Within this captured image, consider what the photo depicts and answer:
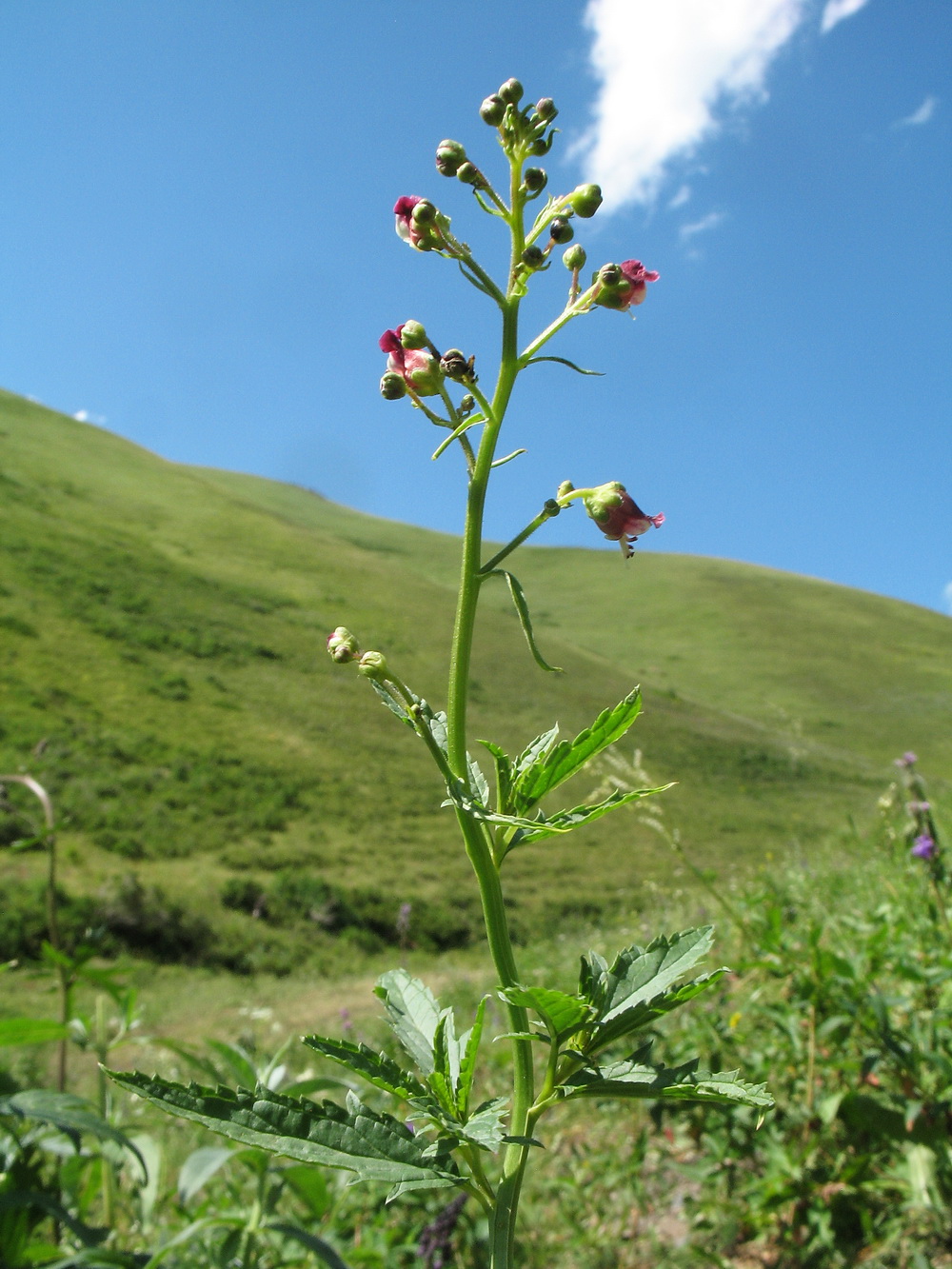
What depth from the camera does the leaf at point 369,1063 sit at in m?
0.84

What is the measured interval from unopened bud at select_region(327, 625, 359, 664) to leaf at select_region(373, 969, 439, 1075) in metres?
0.42

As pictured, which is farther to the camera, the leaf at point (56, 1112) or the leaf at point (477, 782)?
the leaf at point (56, 1112)

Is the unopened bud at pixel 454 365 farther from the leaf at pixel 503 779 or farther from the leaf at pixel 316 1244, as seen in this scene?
Answer: the leaf at pixel 316 1244

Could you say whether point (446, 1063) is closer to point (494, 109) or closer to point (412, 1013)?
point (412, 1013)

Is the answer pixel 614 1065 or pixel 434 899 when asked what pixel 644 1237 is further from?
pixel 434 899

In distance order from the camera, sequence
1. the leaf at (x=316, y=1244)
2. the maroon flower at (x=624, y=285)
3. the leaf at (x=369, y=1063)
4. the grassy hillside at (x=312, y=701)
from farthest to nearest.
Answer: the grassy hillside at (x=312, y=701) < the leaf at (x=316, y=1244) < the maroon flower at (x=624, y=285) < the leaf at (x=369, y=1063)

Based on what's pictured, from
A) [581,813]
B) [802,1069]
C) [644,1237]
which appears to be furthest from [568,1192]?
[581,813]

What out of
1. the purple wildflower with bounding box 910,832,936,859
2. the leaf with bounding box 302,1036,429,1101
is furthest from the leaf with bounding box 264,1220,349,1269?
the purple wildflower with bounding box 910,832,936,859

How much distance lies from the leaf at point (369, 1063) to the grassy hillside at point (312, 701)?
5.06 feet

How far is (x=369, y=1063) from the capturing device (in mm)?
864

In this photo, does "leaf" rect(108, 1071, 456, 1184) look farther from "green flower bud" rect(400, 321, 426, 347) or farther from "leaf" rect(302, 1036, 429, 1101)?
"green flower bud" rect(400, 321, 426, 347)

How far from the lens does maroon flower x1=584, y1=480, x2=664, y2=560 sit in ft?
3.60

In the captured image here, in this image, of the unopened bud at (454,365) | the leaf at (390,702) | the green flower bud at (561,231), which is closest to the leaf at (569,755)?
the leaf at (390,702)

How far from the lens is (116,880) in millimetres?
15141
